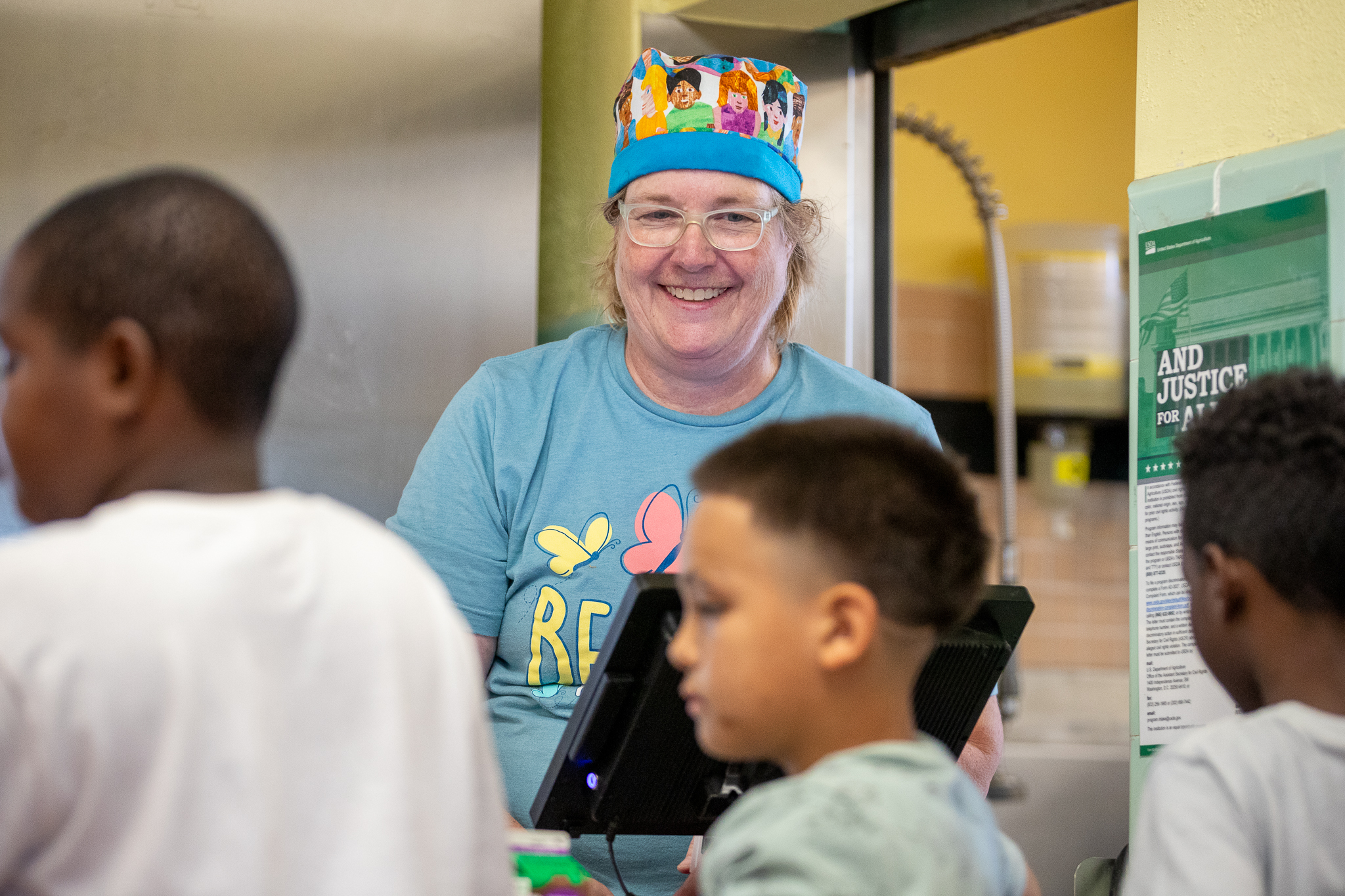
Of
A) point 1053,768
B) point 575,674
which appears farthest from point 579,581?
point 1053,768

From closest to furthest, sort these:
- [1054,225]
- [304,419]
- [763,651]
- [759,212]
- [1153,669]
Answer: [763,651], [1153,669], [759,212], [304,419], [1054,225]

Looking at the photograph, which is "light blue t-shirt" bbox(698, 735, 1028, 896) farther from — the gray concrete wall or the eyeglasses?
the gray concrete wall

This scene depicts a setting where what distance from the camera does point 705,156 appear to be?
5.72 feet

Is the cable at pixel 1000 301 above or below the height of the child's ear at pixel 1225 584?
above

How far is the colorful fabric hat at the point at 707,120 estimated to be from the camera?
175cm

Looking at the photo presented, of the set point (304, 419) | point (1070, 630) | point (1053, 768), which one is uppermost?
point (304, 419)

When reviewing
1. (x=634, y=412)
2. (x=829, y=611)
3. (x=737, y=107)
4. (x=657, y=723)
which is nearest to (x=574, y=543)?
(x=634, y=412)

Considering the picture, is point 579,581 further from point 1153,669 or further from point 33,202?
point 33,202

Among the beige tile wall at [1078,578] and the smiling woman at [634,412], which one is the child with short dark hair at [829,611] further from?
the beige tile wall at [1078,578]

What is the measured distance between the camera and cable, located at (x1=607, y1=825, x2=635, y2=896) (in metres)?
1.25

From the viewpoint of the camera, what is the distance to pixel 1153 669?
1584 millimetres

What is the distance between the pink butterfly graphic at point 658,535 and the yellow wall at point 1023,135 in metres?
2.26

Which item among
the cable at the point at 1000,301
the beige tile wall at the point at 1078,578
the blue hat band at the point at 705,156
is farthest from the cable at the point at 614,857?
the beige tile wall at the point at 1078,578

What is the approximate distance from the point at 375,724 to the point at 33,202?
53.1 inches
